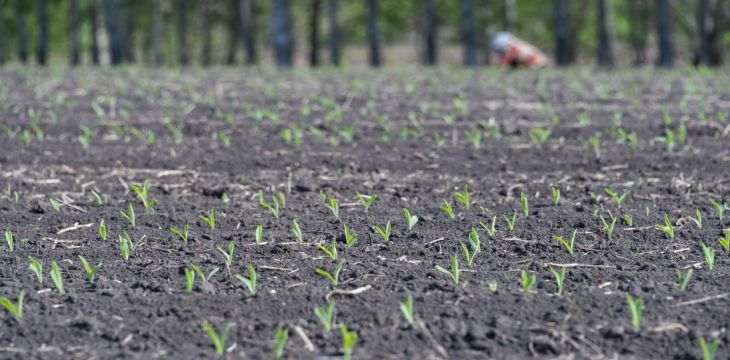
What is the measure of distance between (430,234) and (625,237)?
3.08 feet

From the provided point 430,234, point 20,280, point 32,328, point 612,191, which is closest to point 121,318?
point 32,328

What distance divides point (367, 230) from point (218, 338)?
1.59m

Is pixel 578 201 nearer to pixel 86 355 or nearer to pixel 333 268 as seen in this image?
pixel 333 268

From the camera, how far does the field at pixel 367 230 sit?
10.1 ft

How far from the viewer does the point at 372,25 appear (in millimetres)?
26438

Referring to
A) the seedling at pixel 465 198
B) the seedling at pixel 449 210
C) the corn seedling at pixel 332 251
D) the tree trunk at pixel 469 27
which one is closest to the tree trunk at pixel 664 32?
the tree trunk at pixel 469 27

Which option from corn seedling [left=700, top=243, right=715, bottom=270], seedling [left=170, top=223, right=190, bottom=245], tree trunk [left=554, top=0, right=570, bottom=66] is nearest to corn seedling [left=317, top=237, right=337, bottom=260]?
seedling [left=170, top=223, right=190, bottom=245]

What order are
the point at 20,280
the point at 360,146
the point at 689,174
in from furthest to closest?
the point at 360,146
the point at 689,174
the point at 20,280

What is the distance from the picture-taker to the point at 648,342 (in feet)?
9.76

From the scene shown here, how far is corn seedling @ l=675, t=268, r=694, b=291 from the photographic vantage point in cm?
343

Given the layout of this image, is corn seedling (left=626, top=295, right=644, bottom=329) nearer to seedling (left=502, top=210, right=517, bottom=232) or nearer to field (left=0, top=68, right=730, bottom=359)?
field (left=0, top=68, right=730, bottom=359)

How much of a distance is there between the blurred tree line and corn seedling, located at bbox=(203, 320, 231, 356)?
1784 centimetres

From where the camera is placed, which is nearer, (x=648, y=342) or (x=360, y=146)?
(x=648, y=342)

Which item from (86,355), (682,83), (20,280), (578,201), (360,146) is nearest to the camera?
(86,355)
